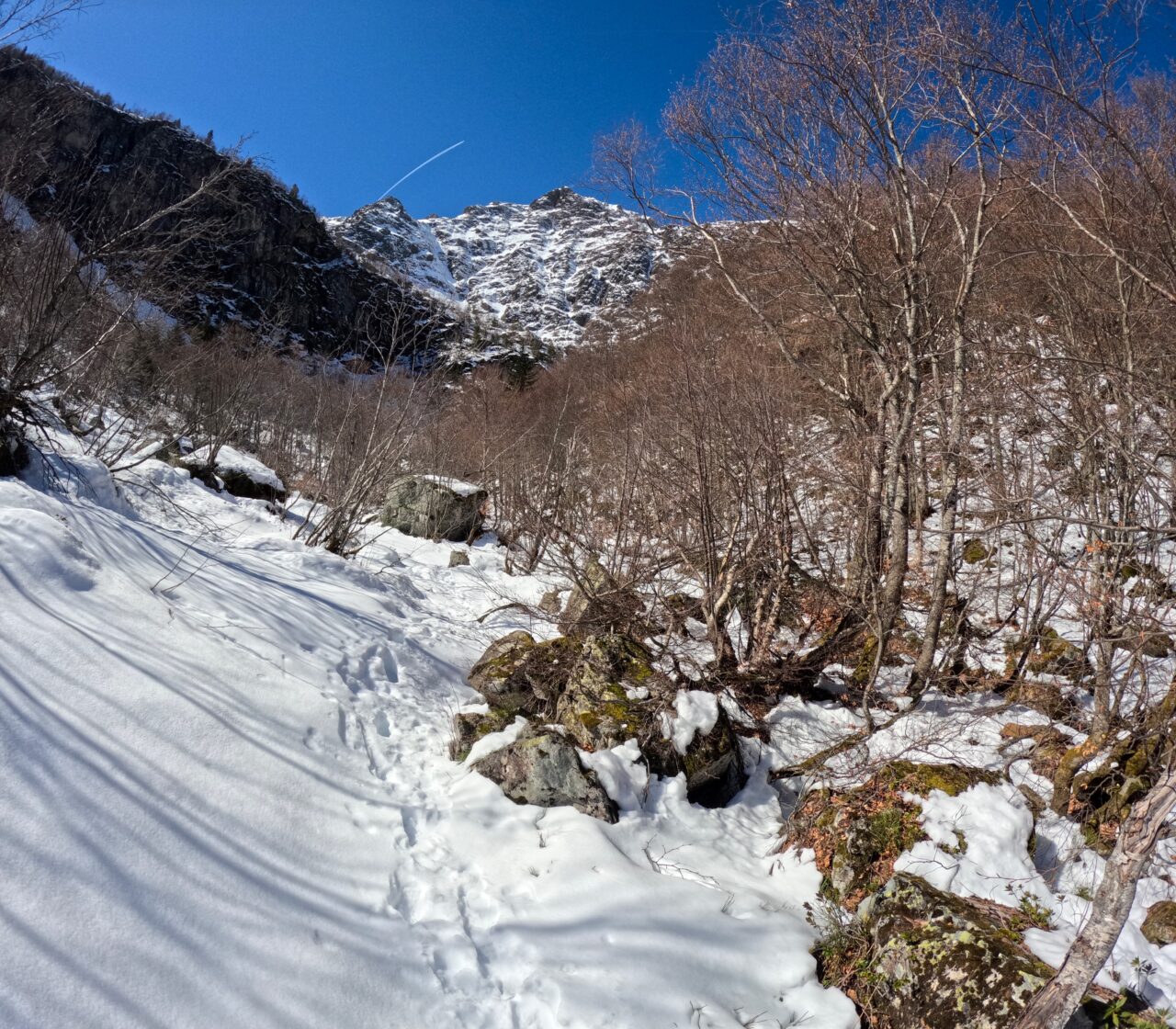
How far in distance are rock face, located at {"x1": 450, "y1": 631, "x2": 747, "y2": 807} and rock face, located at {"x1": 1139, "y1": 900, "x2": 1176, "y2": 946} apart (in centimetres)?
228

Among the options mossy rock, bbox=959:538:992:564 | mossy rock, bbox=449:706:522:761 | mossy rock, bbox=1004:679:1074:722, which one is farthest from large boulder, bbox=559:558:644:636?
mossy rock, bbox=959:538:992:564

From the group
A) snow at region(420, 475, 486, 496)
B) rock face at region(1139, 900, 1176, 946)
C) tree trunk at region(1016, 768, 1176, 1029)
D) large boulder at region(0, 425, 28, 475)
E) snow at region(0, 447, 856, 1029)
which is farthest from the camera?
snow at region(420, 475, 486, 496)

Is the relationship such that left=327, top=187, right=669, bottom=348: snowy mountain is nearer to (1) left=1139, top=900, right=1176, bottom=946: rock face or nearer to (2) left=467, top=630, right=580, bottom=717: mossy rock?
(2) left=467, top=630, right=580, bottom=717: mossy rock

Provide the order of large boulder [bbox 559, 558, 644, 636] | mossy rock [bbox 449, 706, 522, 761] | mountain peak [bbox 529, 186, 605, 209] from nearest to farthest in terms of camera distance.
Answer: mossy rock [bbox 449, 706, 522, 761] < large boulder [bbox 559, 558, 644, 636] < mountain peak [bbox 529, 186, 605, 209]

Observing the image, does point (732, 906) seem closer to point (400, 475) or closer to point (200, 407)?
point (400, 475)

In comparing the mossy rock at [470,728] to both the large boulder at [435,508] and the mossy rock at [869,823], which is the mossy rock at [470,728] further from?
the large boulder at [435,508]

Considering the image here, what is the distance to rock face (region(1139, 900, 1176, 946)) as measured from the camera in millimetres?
2965

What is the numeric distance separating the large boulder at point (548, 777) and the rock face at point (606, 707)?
1.41 ft

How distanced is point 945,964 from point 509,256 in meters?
91.7

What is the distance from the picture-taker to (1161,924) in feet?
9.84

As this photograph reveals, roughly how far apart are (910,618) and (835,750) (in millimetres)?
2894

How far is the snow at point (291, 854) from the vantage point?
7.39ft

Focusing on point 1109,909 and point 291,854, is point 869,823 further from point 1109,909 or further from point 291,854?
point 291,854

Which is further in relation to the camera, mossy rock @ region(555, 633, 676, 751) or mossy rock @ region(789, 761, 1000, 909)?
mossy rock @ region(555, 633, 676, 751)
